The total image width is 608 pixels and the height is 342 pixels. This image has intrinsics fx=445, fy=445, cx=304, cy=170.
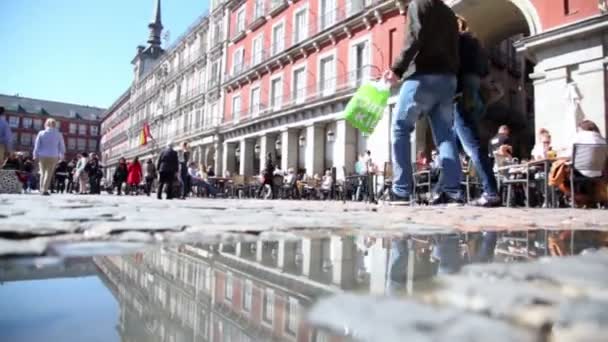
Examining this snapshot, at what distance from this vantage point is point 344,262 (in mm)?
1150

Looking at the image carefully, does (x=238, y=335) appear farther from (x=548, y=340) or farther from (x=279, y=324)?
(x=548, y=340)

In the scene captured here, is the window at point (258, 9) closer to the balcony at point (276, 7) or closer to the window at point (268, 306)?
the balcony at point (276, 7)

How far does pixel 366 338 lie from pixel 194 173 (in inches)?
706

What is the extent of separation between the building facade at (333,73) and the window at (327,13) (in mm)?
57

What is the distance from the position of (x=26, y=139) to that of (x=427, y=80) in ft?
311

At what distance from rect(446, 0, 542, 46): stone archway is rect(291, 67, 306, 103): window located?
29.7 feet

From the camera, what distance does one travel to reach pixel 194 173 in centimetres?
1788

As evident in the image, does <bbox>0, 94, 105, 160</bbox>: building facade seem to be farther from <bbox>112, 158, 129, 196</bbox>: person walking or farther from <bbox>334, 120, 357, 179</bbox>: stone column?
<bbox>334, 120, 357, 179</bbox>: stone column

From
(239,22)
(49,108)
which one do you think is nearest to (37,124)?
(49,108)

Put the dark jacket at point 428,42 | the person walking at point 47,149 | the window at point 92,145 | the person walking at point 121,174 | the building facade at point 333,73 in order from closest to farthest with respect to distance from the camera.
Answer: the dark jacket at point 428,42
the person walking at point 47,149
the building facade at point 333,73
the person walking at point 121,174
the window at point 92,145

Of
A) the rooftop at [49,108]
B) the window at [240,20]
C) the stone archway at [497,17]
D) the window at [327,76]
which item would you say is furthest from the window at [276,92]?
the rooftop at [49,108]

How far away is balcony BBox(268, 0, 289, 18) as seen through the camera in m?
25.1

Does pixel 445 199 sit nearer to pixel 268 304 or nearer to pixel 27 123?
pixel 268 304

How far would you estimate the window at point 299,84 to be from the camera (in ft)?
76.1
